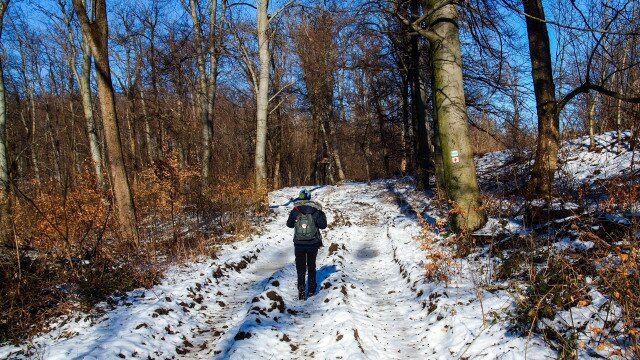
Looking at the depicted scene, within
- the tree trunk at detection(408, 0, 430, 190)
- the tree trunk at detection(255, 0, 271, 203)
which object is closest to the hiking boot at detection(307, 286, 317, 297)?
the tree trunk at detection(255, 0, 271, 203)

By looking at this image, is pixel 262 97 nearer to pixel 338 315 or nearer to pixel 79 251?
pixel 79 251

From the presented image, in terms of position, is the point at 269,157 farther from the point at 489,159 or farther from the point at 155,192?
the point at 155,192

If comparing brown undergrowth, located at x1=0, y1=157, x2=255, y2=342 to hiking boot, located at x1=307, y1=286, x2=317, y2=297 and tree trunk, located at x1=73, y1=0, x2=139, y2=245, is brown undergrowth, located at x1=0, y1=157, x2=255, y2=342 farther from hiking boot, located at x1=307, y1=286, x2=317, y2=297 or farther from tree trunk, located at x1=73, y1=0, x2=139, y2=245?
hiking boot, located at x1=307, y1=286, x2=317, y2=297

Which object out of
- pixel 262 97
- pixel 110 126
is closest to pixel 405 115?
pixel 262 97

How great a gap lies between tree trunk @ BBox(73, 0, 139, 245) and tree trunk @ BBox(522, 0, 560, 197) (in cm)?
869

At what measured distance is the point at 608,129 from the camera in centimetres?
1684

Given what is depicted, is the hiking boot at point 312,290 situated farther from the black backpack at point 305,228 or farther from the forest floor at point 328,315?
the black backpack at point 305,228

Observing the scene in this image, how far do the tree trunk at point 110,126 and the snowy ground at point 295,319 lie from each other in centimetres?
206

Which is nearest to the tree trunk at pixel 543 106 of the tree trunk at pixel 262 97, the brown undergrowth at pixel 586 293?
the brown undergrowth at pixel 586 293

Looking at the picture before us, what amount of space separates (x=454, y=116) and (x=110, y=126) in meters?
7.56

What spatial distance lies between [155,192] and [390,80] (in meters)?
13.7

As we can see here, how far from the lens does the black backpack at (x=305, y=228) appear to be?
6863mm

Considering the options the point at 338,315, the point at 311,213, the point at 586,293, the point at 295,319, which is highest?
the point at 311,213

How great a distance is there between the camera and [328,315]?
5543mm
